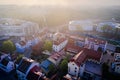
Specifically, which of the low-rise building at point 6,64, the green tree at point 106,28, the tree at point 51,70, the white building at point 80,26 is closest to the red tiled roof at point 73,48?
the tree at point 51,70

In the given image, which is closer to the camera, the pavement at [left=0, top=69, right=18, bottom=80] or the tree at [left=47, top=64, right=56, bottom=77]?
the pavement at [left=0, top=69, right=18, bottom=80]

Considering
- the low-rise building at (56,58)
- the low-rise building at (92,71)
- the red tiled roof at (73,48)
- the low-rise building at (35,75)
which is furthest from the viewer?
the red tiled roof at (73,48)

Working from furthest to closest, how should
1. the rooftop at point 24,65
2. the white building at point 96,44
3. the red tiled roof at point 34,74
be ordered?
the white building at point 96,44, the rooftop at point 24,65, the red tiled roof at point 34,74

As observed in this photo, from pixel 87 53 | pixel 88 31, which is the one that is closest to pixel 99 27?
pixel 88 31

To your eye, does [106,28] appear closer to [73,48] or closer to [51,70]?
[73,48]

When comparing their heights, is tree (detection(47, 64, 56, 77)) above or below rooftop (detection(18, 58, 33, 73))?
below

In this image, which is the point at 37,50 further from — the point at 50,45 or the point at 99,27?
the point at 99,27

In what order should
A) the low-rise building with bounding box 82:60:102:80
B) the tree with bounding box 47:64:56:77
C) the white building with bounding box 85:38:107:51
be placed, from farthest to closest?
the white building with bounding box 85:38:107:51 → the tree with bounding box 47:64:56:77 → the low-rise building with bounding box 82:60:102:80

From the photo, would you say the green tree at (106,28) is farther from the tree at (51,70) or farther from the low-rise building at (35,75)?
the low-rise building at (35,75)

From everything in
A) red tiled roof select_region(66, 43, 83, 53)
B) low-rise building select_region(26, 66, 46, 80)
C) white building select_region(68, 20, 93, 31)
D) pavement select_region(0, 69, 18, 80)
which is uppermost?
white building select_region(68, 20, 93, 31)

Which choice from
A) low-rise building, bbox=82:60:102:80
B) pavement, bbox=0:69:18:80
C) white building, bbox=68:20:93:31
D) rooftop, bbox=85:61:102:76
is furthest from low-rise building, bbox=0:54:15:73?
white building, bbox=68:20:93:31

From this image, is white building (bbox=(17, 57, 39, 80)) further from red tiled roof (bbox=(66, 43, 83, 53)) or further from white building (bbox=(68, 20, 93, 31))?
white building (bbox=(68, 20, 93, 31))

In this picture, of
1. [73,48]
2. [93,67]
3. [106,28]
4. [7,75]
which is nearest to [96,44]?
[73,48]
